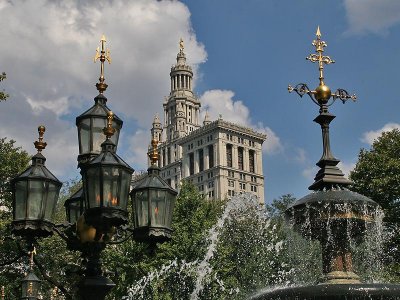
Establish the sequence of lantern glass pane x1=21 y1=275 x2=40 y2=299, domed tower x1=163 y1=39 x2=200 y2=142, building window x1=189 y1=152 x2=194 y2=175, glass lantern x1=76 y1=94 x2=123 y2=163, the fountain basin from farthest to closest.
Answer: domed tower x1=163 y1=39 x2=200 y2=142 < building window x1=189 y1=152 x2=194 y2=175 < lantern glass pane x1=21 y1=275 x2=40 y2=299 < the fountain basin < glass lantern x1=76 y1=94 x2=123 y2=163

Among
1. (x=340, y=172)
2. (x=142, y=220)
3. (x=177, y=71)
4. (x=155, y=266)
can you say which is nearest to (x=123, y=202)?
(x=142, y=220)

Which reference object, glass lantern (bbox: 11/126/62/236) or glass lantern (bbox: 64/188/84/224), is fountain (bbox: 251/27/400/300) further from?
glass lantern (bbox: 11/126/62/236)

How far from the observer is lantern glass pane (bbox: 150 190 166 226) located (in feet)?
27.0

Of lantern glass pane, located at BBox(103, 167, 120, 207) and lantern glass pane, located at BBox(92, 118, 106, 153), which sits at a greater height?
lantern glass pane, located at BBox(92, 118, 106, 153)

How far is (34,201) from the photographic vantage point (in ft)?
26.6

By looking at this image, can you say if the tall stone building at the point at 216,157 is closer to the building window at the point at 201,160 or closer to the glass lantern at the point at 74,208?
the building window at the point at 201,160

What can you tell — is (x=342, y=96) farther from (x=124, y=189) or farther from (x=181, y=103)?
(x=181, y=103)

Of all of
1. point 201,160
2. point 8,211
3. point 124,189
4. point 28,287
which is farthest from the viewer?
point 201,160

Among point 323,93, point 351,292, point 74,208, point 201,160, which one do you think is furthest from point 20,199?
point 201,160

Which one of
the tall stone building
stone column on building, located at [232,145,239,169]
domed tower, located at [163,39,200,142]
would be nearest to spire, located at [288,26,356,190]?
the tall stone building

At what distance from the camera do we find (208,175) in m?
131

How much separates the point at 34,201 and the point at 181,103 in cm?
14575

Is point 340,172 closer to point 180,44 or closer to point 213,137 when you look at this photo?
point 213,137

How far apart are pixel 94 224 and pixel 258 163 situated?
5021 inches
